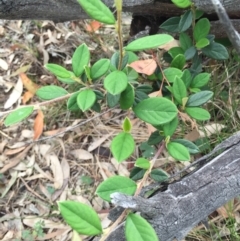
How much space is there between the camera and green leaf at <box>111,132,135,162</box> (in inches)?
34.3

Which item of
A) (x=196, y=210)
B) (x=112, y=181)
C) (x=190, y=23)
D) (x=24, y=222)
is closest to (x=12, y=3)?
(x=190, y=23)

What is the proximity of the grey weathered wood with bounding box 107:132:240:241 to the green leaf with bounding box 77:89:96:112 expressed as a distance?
23 cm

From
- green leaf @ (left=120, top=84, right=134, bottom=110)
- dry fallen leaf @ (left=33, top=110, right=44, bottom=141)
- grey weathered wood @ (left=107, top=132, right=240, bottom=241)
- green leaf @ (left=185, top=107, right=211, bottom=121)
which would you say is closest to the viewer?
grey weathered wood @ (left=107, top=132, right=240, bottom=241)

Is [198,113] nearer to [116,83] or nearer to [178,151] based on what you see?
[178,151]

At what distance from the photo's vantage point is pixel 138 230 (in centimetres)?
72

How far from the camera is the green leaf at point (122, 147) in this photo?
0.87m

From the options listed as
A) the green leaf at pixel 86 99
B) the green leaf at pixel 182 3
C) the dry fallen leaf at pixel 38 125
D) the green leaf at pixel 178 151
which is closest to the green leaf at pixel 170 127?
the green leaf at pixel 178 151

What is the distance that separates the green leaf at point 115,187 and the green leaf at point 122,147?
63 mm

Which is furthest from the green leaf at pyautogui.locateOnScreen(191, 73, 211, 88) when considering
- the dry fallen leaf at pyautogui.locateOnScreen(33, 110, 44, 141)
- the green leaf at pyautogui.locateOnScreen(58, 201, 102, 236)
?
the dry fallen leaf at pyautogui.locateOnScreen(33, 110, 44, 141)

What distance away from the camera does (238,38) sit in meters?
0.83

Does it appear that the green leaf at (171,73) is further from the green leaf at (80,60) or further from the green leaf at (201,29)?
the green leaf at (80,60)

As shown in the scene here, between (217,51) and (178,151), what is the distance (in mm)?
384

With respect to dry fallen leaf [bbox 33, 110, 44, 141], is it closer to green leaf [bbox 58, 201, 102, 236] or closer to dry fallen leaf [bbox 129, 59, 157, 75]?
dry fallen leaf [bbox 129, 59, 157, 75]

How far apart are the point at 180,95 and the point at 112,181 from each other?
0.31m
